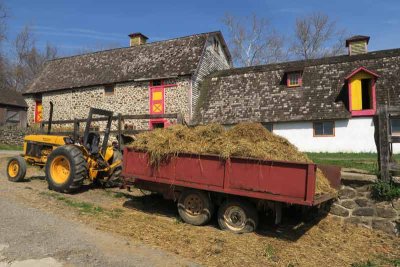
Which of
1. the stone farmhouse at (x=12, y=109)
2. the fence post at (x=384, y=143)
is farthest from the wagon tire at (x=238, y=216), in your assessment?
the stone farmhouse at (x=12, y=109)

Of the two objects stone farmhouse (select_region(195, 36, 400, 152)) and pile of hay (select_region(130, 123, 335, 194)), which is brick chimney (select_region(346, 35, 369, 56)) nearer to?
stone farmhouse (select_region(195, 36, 400, 152))

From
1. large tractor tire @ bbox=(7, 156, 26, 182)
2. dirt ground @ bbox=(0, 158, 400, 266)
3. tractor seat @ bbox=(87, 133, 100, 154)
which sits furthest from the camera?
large tractor tire @ bbox=(7, 156, 26, 182)

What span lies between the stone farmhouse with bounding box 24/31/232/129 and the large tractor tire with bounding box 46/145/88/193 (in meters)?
12.6

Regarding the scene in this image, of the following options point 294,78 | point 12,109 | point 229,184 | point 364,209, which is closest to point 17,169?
point 229,184

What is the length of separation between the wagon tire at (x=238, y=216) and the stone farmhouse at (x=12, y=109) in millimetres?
31343

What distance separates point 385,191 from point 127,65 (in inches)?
844

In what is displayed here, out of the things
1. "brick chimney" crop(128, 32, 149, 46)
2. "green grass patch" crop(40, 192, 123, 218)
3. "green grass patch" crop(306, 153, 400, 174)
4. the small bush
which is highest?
"brick chimney" crop(128, 32, 149, 46)

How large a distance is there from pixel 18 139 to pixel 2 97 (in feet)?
36.6

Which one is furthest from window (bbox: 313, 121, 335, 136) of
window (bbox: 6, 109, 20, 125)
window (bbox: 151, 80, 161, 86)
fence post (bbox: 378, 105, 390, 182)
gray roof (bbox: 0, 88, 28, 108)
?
gray roof (bbox: 0, 88, 28, 108)

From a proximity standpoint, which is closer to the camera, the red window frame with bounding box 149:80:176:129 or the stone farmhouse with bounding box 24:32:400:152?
the stone farmhouse with bounding box 24:32:400:152

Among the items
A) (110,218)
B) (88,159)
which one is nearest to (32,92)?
(88,159)

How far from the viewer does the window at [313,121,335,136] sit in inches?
739

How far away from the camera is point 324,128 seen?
1895cm

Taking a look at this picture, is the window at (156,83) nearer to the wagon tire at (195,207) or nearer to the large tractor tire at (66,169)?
the large tractor tire at (66,169)
